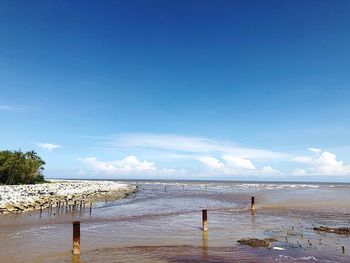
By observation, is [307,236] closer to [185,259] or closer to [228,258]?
[228,258]

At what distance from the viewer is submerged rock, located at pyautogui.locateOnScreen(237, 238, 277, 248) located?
20578 mm

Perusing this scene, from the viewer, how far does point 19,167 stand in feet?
245

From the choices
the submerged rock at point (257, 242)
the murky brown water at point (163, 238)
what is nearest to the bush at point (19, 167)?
the murky brown water at point (163, 238)

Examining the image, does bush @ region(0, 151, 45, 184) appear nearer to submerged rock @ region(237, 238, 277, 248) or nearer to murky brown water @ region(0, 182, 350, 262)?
murky brown water @ region(0, 182, 350, 262)

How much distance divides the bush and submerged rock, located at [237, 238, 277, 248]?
6243 cm

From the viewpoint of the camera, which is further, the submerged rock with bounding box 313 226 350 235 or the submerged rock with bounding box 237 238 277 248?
the submerged rock with bounding box 313 226 350 235

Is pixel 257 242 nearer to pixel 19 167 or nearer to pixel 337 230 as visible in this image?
pixel 337 230

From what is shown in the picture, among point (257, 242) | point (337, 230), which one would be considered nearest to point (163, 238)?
point (257, 242)

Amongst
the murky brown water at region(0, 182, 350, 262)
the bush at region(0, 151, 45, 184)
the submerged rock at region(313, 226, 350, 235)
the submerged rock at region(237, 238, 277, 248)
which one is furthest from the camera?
the bush at region(0, 151, 45, 184)

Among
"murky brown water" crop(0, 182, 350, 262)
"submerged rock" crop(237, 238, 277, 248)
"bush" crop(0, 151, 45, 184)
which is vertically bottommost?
"murky brown water" crop(0, 182, 350, 262)

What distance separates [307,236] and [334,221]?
1010cm

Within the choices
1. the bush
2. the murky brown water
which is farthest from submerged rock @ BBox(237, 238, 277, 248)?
the bush

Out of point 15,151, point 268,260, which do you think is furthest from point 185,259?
point 15,151

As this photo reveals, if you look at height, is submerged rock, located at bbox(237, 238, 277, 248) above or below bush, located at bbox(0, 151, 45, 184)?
below
